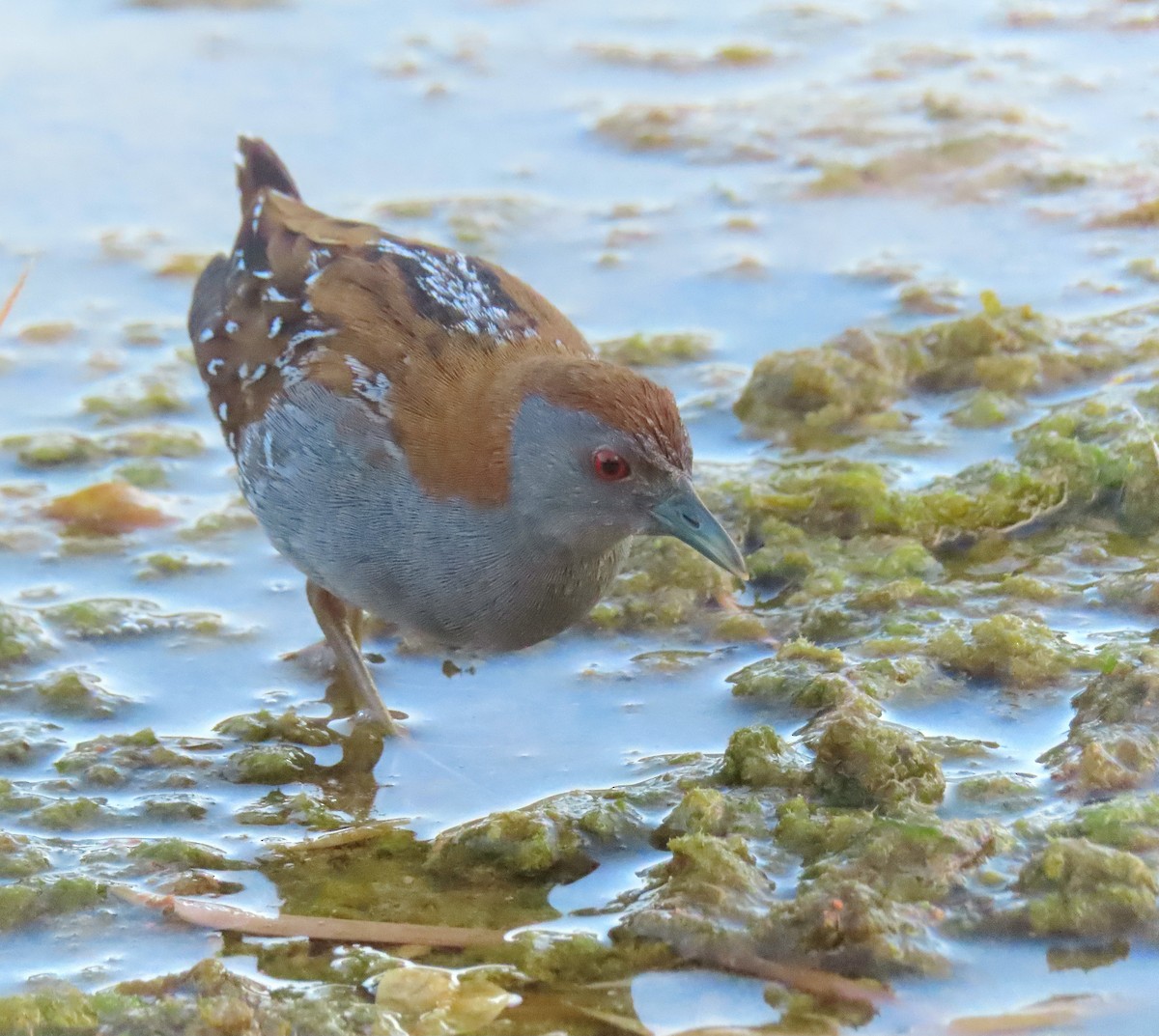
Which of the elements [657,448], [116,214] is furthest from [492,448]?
[116,214]

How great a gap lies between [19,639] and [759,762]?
93.8 inches

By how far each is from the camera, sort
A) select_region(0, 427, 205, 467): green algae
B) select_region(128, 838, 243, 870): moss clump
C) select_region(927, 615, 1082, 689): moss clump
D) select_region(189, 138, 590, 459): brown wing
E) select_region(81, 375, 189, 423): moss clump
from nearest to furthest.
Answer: select_region(128, 838, 243, 870): moss clump
select_region(927, 615, 1082, 689): moss clump
select_region(189, 138, 590, 459): brown wing
select_region(0, 427, 205, 467): green algae
select_region(81, 375, 189, 423): moss clump

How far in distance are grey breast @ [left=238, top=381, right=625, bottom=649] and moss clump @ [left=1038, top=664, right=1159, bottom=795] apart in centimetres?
133

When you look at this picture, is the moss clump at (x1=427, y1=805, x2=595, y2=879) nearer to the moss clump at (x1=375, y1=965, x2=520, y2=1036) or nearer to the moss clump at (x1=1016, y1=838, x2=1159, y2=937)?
the moss clump at (x1=375, y1=965, x2=520, y2=1036)

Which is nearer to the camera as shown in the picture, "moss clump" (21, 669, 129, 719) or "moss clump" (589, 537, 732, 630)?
"moss clump" (21, 669, 129, 719)

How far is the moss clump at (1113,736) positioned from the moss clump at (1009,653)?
14 centimetres

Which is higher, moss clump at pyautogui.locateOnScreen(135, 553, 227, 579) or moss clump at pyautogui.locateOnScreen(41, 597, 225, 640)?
moss clump at pyautogui.locateOnScreen(135, 553, 227, 579)

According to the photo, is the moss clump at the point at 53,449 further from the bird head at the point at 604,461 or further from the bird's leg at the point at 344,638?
the bird head at the point at 604,461

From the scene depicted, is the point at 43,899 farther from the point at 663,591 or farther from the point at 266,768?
the point at 663,591

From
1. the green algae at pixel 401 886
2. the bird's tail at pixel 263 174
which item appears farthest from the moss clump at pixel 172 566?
the green algae at pixel 401 886

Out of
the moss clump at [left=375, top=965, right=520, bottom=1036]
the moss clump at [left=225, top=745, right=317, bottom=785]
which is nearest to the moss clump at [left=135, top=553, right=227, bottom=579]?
the moss clump at [left=225, top=745, right=317, bottom=785]

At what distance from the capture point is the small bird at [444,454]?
14.5 ft

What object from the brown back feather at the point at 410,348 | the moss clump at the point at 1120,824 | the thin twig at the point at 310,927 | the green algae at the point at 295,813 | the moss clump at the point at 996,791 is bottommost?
the thin twig at the point at 310,927

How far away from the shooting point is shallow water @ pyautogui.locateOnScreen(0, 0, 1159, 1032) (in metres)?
4.48
